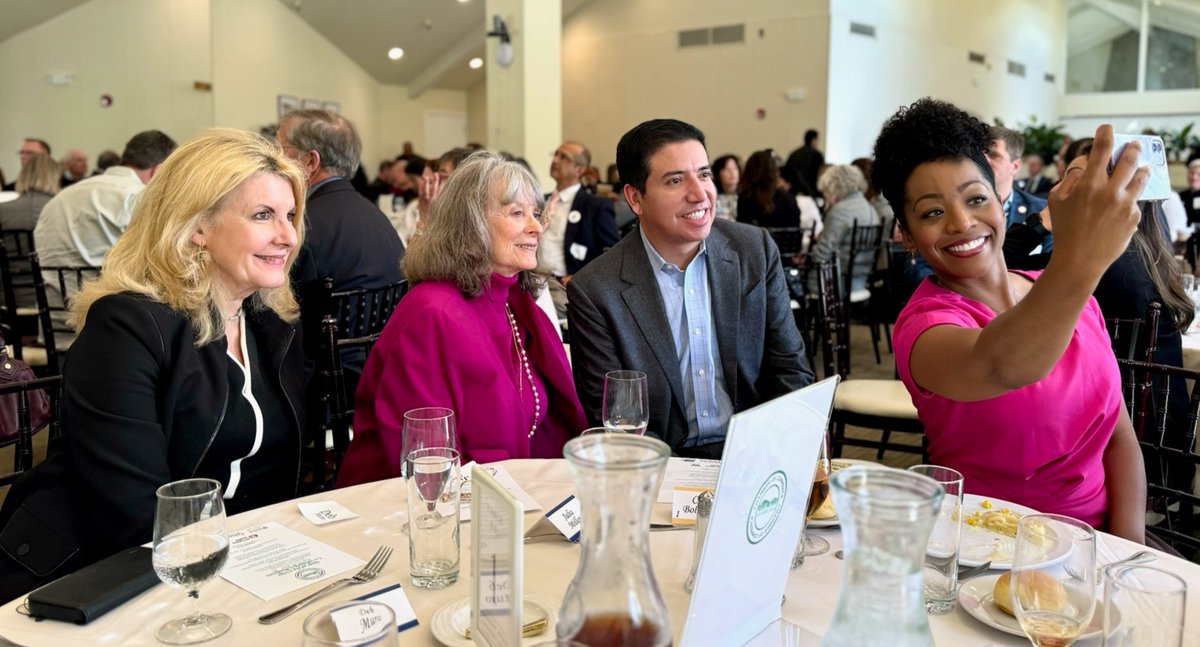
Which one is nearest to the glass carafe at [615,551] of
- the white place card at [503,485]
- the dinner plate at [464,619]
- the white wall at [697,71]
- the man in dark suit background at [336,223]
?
the dinner plate at [464,619]

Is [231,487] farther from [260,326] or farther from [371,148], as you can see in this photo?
[371,148]

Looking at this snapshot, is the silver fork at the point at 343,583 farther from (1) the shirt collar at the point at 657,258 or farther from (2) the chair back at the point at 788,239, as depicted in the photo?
(2) the chair back at the point at 788,239

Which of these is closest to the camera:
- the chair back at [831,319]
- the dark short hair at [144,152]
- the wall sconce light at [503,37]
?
the chair back at [831,319]

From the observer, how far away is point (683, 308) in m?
2.59

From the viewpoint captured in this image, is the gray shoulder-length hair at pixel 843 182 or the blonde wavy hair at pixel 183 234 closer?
the blonde wavy hair at pixel 183 234

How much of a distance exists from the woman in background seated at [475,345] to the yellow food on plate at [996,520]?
1024 mm

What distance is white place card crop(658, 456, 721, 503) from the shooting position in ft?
5.39

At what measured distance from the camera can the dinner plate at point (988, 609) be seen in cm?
110

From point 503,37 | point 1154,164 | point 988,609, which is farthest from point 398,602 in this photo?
point 503,37

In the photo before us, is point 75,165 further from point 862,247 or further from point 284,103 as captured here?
point 862,247

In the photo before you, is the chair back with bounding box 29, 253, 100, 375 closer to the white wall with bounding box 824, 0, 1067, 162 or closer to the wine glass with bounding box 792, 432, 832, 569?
the wine glass with bounding box 792, 432, 832, 569

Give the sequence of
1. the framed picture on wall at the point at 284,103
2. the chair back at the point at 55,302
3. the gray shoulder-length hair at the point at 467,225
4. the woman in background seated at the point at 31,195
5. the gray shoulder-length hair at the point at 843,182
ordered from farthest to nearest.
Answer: the framed picture on wall at the point at 284,103, the gray shoulder-length hair at the point at 843,182, the woman in background seated at the point at 31,195, the chair back at the point at 55,302, the gray shoulder-length hair at the point at 467,225

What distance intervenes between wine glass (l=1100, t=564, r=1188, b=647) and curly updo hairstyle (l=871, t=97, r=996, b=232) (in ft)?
3.28

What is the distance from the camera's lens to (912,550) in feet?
2.33
